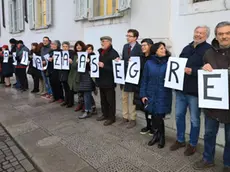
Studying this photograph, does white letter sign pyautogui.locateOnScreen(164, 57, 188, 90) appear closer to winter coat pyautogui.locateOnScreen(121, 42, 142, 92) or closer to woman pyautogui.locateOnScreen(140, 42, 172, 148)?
woman pyautogui.locateOnScreen(140, 42, 172, 148)

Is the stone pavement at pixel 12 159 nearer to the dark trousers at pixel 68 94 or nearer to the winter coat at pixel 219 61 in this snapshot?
the dark trousers at pixel 68 94

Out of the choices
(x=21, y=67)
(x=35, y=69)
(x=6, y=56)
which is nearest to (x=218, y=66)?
(x=35, y=69)

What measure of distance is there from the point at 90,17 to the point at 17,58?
11.0 ft

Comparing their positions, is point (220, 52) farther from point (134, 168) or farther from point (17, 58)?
point (17, 58)

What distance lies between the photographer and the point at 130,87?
173 inches

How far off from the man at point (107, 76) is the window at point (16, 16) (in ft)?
29.0

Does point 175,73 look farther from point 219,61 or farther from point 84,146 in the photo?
point 84,146

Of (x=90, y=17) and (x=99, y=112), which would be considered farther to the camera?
(x=90, y=17)

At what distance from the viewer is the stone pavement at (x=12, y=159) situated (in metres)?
3.39

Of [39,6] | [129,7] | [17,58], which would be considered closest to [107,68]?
[129,7]

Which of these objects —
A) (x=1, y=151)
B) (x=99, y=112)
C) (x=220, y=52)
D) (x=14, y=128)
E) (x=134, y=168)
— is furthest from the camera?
(x=99, y=112)

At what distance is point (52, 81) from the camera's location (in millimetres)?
6508

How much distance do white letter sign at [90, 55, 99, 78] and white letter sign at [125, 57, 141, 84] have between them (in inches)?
33.8

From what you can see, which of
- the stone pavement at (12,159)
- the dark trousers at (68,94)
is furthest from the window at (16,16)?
the stone pavement at (12,159)
